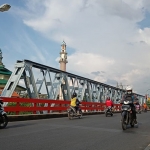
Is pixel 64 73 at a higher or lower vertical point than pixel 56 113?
higher

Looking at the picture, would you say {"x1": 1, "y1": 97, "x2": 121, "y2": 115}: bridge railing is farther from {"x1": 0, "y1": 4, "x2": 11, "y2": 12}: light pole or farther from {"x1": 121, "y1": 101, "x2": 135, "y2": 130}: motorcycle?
{"x1": 121, "y1": 101, "x2": 135, "y2": 130}: motorcycle

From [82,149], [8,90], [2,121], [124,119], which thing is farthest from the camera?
[8,90]

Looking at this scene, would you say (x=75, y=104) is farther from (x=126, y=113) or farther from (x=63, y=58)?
(x=63, y=58)

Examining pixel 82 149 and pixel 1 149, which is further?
pixel 82 149

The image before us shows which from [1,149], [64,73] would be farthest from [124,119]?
[64,73]

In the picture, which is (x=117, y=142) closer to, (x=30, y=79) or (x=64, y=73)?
(x=30, y=79)

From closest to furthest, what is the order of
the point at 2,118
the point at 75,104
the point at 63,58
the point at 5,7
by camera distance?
the point at 2,118 → the point at 5,7 → the point at 75,104 → the point at 63,58

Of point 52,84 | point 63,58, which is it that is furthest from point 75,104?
point 63,58

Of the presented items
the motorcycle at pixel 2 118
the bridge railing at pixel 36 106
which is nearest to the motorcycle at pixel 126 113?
the motorcycle at pixel 2 118

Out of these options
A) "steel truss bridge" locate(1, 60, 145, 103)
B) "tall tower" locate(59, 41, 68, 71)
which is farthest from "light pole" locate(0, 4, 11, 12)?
"tall tower" locate(59, 41, 68, 71)

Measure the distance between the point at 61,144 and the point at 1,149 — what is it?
1.44 m

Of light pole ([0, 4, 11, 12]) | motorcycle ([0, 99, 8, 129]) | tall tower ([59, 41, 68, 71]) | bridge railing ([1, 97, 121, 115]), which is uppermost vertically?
tall tower ([59, 41, 68, 71])

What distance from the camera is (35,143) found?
19.7 ft

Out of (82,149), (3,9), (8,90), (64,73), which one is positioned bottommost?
(82,149)
